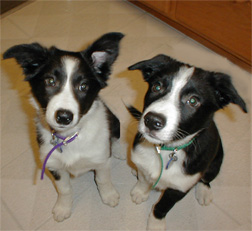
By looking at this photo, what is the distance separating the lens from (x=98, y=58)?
7.53ft

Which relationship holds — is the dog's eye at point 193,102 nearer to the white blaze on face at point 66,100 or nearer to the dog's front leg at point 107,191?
the white blaze on face at point 66,100

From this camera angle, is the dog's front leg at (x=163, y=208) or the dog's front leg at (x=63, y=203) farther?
the dog's front leg at (x=63, y=203)

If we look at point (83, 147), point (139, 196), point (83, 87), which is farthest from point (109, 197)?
point (83, 87)

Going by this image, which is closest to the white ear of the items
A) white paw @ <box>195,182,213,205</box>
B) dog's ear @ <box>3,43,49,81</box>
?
dog's ear @ <box>3,43,49,81</box>

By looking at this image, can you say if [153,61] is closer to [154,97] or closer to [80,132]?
[154,97]

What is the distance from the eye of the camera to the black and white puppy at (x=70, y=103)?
2012mm

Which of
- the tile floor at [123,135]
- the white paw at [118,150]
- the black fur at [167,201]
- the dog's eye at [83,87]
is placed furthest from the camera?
the white paw at [118,150]

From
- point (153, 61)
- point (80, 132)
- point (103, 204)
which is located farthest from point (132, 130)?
point (153, 61)

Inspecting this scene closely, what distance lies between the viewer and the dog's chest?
2221 millimetres

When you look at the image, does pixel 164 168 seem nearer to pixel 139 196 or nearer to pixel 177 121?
pixel 177 121

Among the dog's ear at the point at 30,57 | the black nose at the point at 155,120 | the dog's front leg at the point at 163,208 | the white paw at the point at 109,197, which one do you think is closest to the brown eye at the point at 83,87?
the dog's ear at the point at 30,57

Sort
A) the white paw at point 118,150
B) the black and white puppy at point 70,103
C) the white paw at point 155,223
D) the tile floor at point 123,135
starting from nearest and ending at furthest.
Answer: the black and white puppy at point 70,103 < the white paw at point 155,223 < the tile floor at point 123,135 < the white paw at point 118,150

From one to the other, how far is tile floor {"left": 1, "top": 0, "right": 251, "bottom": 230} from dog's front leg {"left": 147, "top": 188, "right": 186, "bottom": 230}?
0.14 meters

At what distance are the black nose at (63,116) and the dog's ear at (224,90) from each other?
3.23ft
